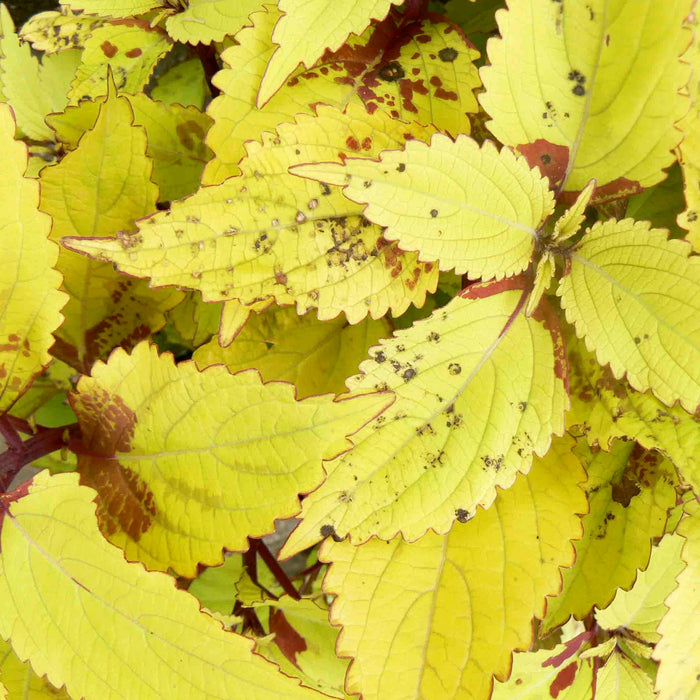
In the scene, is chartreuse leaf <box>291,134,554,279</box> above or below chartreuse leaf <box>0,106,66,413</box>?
above

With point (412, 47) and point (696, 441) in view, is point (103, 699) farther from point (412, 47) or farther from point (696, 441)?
point (412, 47)

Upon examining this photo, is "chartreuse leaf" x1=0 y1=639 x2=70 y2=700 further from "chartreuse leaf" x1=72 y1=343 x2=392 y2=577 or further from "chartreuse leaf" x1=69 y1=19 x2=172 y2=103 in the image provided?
"chartreuse leaf" x1=69 y1=19 x2=172 y2=103

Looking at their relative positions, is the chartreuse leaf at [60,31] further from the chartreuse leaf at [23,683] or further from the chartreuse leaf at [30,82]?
the chartreuse leaf at [23,683]

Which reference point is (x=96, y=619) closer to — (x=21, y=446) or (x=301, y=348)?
(x=21, y=446)

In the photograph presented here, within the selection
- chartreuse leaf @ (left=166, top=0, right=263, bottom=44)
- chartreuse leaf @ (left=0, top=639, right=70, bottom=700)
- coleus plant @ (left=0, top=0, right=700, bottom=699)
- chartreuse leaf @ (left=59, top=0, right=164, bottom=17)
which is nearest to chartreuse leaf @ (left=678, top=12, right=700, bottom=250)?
coleus plant @ (left=0, top=0, right=700, bottom=699)

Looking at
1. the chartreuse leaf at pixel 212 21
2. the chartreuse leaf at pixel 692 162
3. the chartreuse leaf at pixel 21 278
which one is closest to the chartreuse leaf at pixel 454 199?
the chartreuse leaf at pixel 692 162

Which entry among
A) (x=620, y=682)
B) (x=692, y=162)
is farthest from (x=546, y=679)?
(x=692, y=162)
